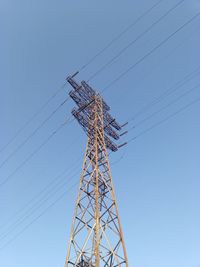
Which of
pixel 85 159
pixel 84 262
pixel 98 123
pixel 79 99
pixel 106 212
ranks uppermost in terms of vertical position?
pixel 79 99

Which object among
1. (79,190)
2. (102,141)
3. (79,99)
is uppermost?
(79,99)

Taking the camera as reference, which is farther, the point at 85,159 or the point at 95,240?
the point at 85,159

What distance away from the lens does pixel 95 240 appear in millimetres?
17078

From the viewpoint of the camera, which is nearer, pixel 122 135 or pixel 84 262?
pixel 84 262

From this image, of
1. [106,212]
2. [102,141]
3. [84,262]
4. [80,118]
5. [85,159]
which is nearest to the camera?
[84,262]

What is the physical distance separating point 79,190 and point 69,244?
10.9ft

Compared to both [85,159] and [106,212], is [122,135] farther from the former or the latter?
[106,212]

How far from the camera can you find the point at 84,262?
1664 centimetres

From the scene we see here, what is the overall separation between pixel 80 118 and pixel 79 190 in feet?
21.0

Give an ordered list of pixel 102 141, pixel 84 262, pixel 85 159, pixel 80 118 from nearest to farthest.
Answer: pixel 84 262
pixel 85 159
pixel 102 141
pixel 80 118

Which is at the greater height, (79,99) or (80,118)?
(79,99)

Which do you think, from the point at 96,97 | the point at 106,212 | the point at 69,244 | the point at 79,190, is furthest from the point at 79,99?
the point at 69,244

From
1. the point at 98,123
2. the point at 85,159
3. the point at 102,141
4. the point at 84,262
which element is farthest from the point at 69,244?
the point at 98,123

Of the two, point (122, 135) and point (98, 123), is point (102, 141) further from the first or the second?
point (122, 135)
